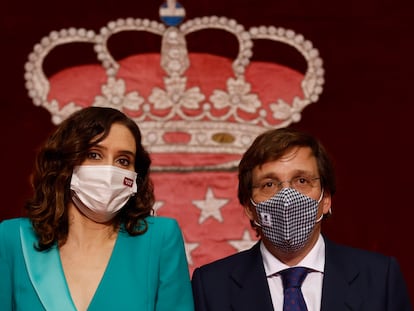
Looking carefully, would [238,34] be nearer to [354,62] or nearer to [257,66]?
[257,66]

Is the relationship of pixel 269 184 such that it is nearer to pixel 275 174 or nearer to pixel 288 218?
pixel 275 174

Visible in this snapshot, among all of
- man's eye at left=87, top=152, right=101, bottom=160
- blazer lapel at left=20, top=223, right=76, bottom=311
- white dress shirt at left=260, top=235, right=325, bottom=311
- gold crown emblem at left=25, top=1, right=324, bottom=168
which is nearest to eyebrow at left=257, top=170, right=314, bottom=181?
white dress shirt at left=260, top=235, right=325, bottom=311

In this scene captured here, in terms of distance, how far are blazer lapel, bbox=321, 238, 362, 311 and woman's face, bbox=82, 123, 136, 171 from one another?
68cm

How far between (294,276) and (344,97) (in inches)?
48.5

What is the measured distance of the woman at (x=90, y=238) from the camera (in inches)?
79.9

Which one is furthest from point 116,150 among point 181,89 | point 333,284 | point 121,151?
point 181,89

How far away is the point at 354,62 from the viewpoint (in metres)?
3.16

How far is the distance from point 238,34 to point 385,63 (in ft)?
2.19

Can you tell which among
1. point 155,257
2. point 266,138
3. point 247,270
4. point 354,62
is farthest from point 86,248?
point 354,62

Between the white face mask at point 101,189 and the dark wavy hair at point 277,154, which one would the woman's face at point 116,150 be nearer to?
the white face mask at point 101,189

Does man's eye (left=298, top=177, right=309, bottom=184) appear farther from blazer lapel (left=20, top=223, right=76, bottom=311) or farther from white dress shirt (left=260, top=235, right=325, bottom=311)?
blazer lapel (left=20, top=223, right=76, bottom=311)

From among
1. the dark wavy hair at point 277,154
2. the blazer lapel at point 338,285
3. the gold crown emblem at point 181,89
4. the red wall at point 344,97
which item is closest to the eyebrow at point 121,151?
the dark wavy hair at point 277,154

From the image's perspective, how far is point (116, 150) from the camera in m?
2.12

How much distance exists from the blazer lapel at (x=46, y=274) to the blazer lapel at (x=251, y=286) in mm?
515
